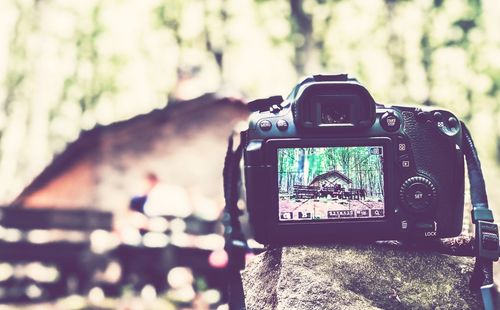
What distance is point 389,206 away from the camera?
259 centimetres

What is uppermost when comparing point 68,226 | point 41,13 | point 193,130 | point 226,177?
point 41,13

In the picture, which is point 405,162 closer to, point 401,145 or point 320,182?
point 401,145

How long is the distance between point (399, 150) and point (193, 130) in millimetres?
12370

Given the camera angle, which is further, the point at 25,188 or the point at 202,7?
the point at 202,7

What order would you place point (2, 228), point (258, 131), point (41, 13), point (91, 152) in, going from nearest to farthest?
point (258, 131)
point (2, 228)
point (91, 152)
point (41, 13)

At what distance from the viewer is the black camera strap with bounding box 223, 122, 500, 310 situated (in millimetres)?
2520

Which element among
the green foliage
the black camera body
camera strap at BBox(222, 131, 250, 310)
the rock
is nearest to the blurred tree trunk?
the green foliage

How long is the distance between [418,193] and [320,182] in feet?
1.32

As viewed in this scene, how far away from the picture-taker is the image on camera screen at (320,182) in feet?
8.36

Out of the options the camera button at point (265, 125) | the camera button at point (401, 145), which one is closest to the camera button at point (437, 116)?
the camera button at point (401, 145)

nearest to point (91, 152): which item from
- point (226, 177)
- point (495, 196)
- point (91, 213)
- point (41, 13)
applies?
point (91, 213)

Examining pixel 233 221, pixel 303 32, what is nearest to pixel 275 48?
pixel 303 32

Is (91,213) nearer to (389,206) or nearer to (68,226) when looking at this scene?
(68,226)

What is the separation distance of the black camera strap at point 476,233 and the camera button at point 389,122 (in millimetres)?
321
